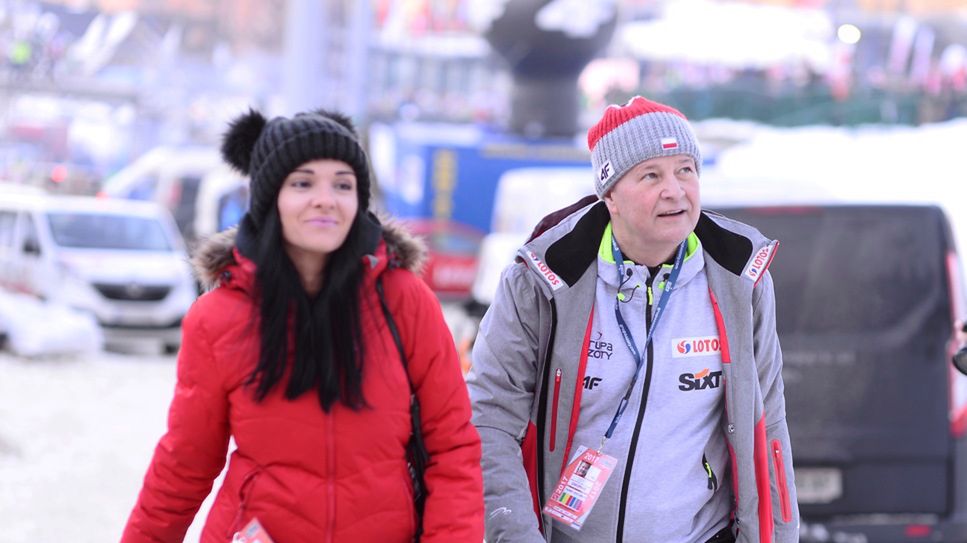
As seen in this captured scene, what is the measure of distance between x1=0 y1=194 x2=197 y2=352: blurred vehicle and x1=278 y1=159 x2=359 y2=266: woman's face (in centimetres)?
1348

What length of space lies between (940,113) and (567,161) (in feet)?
34.8

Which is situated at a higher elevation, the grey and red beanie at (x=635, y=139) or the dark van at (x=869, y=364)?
the grey and red beanie at (x=635, y=139)

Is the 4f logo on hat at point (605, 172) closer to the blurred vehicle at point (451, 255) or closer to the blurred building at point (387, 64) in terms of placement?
the blurred vehicle at point (451, 255)

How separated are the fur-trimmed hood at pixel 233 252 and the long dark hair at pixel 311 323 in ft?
0.25

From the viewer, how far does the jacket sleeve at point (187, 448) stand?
273 cm

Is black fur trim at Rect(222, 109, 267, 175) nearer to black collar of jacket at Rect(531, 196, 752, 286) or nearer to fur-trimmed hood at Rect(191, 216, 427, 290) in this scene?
fur-trimmed hood at Rect(191, 216, 427, 290)

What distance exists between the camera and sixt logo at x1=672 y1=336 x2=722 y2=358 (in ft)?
9.73

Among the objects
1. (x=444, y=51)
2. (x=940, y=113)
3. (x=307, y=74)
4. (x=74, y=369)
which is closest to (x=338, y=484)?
(x=74, y=369)

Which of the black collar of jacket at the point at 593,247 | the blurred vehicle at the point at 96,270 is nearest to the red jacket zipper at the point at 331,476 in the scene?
the black collar of jacket at the point at 593,247

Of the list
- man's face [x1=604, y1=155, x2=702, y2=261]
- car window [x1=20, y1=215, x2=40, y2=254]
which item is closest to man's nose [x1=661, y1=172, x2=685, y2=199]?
man's face [x1=604, y1=155, x2=702, y2=261]

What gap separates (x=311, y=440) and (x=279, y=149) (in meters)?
0.61

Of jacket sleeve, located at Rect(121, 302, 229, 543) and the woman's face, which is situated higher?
the woman's face

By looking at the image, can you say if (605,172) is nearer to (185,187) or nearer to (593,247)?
(593,247)

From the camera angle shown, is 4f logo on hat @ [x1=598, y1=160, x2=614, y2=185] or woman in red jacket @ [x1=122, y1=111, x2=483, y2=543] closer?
woman in red jacket @ [x1=122, y1=111, x2=483, y2=543]
